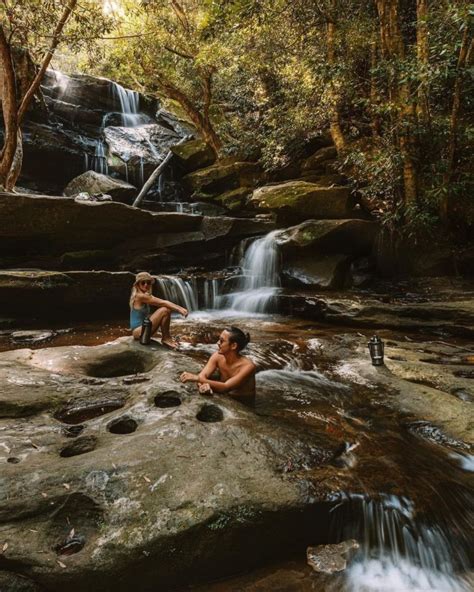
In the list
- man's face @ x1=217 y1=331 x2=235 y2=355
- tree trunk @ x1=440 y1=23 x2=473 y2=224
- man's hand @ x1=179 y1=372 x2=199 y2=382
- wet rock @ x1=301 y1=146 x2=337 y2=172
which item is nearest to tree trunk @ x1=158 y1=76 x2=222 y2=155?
wet rock @ x1=301 y1=146 x2=337 y2=172

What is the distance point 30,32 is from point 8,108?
2094mm

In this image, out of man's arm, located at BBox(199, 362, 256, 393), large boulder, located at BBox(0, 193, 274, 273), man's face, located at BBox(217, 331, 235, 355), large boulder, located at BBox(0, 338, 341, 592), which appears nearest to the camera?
large boulder, located at BBox(0, 338, 341, 592)

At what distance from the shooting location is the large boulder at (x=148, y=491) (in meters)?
2.40

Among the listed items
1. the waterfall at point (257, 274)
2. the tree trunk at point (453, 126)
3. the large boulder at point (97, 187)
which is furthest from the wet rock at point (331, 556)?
the large boulder at point (97, 187)

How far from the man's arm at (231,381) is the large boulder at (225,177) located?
14392mm

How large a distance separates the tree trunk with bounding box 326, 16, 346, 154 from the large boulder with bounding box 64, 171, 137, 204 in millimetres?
8465

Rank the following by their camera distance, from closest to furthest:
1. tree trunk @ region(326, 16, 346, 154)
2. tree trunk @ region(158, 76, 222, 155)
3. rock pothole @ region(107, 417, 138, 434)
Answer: rock pothole @ region(107, 417, 138, 434) → tree trunk @ region(326, 16, 346, 154) → tree trunk @ region(158, 76, 222, 155)

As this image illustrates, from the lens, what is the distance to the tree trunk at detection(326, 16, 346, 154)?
11550 millimetres

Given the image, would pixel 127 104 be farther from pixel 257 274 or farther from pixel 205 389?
pixel 205 389

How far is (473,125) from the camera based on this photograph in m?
9.22

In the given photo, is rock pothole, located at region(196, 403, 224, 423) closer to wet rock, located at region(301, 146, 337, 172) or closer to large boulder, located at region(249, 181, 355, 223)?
large boulder, located at region(249, 181, 355, 223)

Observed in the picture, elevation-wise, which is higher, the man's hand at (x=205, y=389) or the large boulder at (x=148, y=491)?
the man's hand at (x=205, y=389)

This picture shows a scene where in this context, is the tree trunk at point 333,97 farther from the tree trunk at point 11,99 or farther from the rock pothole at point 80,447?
the rock pothole at point 80,447

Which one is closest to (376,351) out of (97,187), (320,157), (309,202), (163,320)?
(163,320)
